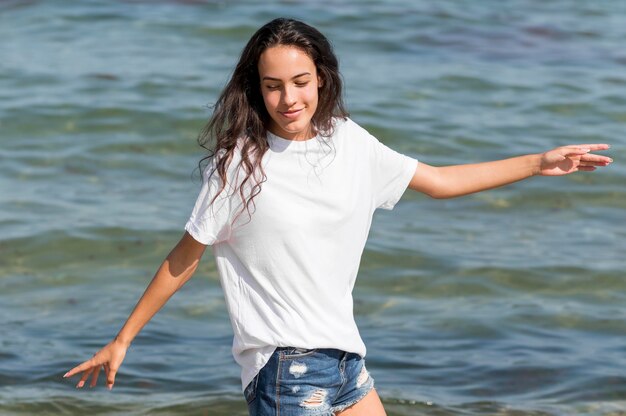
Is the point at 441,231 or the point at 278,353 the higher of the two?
the point at 278,353

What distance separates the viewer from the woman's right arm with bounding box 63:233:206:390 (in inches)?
127

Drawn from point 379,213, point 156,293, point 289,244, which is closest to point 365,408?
point 289,244

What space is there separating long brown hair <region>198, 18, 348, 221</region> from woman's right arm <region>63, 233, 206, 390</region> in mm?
233

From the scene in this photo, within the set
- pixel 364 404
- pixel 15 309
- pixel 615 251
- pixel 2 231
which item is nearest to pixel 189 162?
pixel 2 231

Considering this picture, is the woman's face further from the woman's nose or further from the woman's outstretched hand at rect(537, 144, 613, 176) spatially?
the woman's outstretched hand at rect(537, 144, 613, 176)

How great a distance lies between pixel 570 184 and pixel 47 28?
21.0 ft

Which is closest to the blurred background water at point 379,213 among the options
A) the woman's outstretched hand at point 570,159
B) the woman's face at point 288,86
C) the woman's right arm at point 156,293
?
the woman's right arm at point 156,293

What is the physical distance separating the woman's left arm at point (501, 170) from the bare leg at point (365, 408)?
66 centimetres

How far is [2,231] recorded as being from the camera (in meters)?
7.52

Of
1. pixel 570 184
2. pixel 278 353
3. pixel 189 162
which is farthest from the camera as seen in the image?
pixel 189 162

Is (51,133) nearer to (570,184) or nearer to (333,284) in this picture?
(570,184)

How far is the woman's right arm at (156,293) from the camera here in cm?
324

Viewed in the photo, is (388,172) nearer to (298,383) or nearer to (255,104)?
(255,104)

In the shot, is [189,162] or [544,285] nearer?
[544,285]
